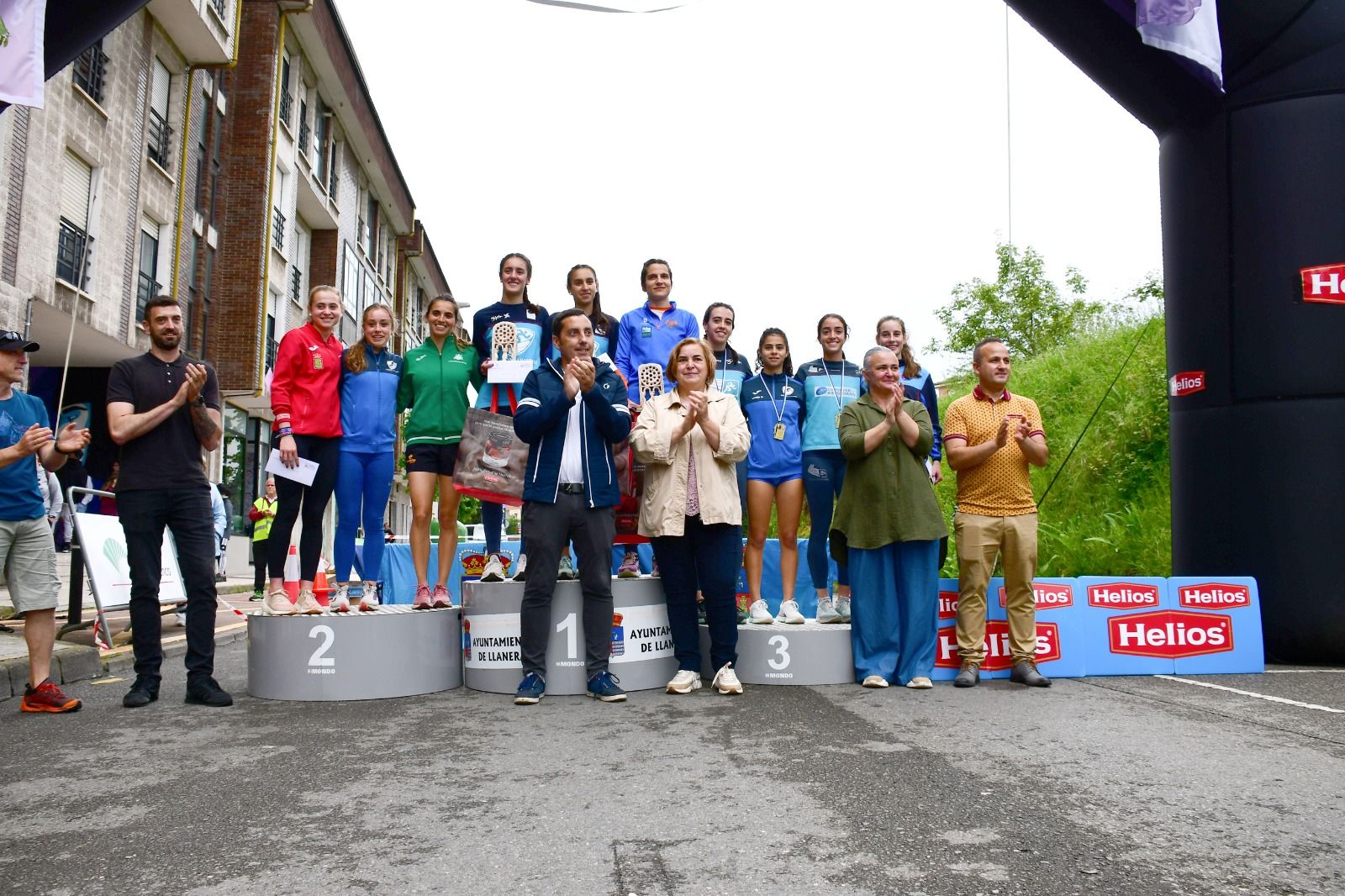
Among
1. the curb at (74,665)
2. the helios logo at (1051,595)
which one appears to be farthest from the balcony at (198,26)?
the helios logo at (1051,595)

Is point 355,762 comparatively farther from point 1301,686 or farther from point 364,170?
point 364,170

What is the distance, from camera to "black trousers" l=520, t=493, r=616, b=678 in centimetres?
559

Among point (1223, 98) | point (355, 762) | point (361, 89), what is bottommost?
point (355, 762)

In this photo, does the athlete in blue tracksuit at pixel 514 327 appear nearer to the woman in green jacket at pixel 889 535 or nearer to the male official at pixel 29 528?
the woman in green jacket at pixel 889 535

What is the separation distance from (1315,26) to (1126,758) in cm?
608

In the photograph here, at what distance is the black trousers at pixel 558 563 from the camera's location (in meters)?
5.59

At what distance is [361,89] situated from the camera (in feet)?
107

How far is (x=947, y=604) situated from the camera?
6.52 meters

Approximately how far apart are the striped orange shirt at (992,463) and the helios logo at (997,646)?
798 mm

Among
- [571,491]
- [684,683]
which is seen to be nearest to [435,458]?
[571,491]

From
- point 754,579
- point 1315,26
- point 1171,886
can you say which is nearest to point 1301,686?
point 754,579

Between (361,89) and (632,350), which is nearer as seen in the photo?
(632,350)

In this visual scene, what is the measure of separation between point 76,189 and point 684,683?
1570 cm

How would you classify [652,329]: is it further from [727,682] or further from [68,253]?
[68,253]
